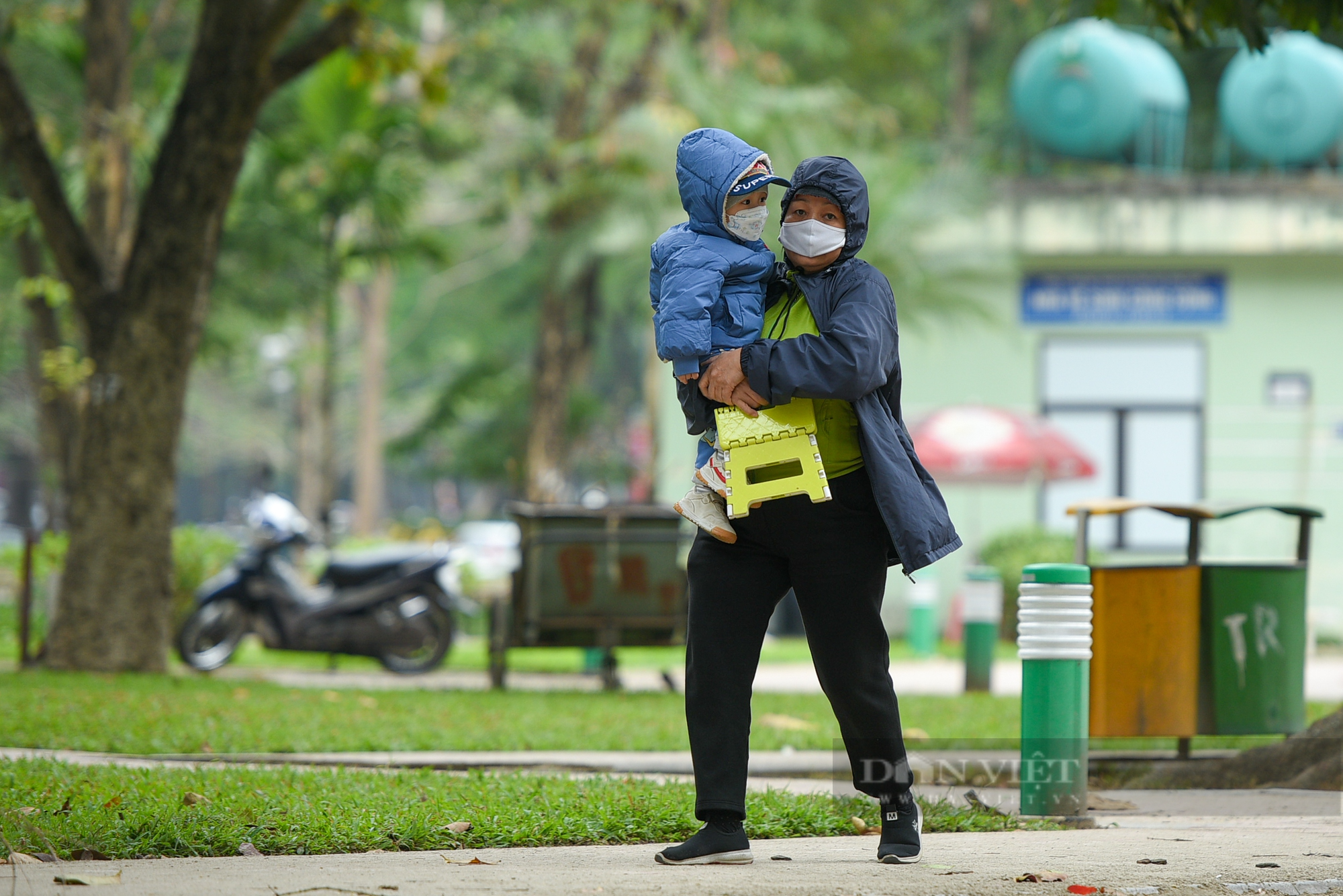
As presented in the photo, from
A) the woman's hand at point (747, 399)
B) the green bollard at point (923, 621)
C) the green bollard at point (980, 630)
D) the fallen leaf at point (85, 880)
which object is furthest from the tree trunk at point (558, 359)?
the fallen leaf at point (85, 880)

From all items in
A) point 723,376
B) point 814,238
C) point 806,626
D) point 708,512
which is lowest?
point 806,626

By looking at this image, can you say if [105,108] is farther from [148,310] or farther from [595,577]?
[595,577]

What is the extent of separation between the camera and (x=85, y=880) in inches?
151

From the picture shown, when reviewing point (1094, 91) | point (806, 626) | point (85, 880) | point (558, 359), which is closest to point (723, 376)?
point (806, 626)

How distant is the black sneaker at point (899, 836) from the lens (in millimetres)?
4324

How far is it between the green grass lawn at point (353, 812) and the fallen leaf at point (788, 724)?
276 cm

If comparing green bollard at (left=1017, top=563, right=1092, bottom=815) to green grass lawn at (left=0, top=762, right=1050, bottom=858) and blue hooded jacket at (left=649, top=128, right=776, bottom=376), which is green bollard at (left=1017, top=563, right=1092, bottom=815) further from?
blue hooded jacket at (left=649, top=128, right=776, bottom=376)

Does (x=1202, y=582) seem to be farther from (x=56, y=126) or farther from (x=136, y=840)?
(x=56, y=126)

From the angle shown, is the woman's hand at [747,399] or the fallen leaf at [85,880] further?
the woman's hand at [747,399]

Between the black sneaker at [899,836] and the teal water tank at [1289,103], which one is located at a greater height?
the teal water tank at [1289,103]

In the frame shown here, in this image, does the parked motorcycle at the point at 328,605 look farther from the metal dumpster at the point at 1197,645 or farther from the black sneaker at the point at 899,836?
the black sneaker at the point at 899,836

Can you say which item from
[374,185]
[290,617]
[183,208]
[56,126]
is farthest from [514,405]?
[183,208]

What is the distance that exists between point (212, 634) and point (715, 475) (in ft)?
28.8

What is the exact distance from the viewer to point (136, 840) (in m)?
4.44
